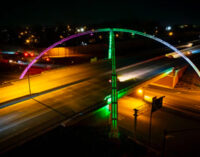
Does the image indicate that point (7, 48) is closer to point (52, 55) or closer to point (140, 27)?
point (52, 55)

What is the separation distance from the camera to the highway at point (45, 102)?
44.6 ft

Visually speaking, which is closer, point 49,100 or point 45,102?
point 45,102

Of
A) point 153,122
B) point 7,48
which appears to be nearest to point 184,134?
point 153,122

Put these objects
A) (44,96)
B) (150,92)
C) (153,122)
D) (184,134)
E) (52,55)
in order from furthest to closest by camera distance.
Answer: (52,55) → (150,92) → (153,122) → (184,134) → (44,96)

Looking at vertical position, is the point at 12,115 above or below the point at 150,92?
above

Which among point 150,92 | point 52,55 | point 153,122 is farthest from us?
point 52,55

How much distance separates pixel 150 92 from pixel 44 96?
851 inches

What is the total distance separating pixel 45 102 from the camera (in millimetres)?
18016

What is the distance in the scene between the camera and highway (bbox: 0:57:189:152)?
13586 mm

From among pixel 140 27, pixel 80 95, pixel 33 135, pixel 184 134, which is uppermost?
pixel 140 27

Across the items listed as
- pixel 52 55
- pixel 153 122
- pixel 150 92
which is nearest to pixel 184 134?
pixel 153 122

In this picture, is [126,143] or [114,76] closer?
[114,76]

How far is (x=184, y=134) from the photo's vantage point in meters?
21.4

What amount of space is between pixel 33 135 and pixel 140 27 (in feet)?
369
